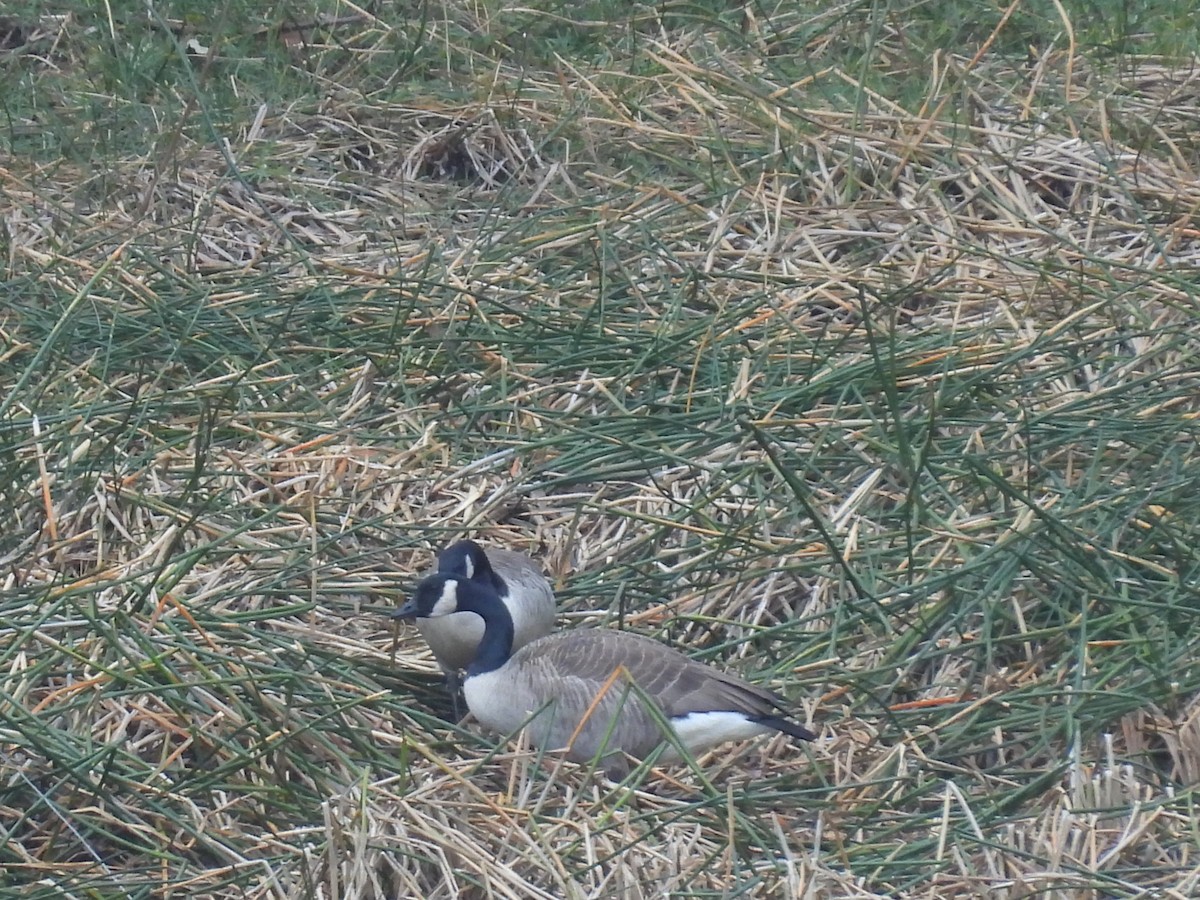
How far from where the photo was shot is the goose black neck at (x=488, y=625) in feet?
13.8

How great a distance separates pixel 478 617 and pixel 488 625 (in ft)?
0.12

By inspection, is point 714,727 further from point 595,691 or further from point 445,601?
point 445,601

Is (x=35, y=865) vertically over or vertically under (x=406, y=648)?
over

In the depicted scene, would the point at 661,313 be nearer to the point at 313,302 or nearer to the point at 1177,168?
the point at 313,302

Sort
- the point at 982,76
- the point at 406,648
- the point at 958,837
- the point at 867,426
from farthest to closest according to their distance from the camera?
the point at 982,76 → the point at 867,426 → the point at 406,648 → the point at 958,837

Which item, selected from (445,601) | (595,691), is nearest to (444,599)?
(445,601)

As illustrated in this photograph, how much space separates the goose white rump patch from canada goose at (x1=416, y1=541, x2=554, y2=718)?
1.92 ft

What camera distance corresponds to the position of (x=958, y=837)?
3531mm

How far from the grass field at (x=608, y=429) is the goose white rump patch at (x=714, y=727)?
105 millimetres

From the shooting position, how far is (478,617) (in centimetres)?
421

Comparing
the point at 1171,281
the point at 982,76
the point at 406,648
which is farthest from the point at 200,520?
the point at 982,76

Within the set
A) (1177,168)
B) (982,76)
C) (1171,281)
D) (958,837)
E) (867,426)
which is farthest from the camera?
(982,76)

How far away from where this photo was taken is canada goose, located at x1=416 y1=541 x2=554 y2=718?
13.9 feet

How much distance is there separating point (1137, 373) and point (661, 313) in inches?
55.6
